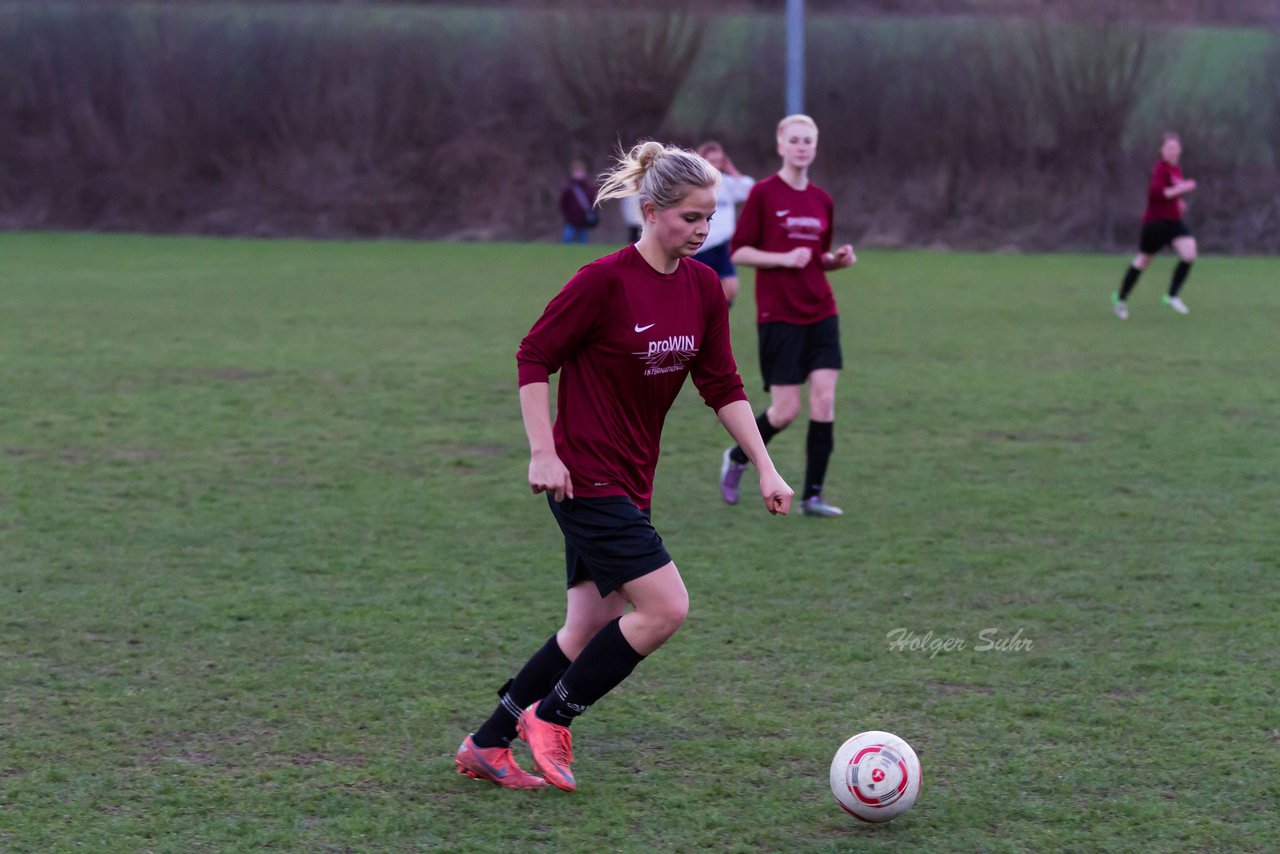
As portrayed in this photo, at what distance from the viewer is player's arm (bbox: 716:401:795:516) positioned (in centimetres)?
356

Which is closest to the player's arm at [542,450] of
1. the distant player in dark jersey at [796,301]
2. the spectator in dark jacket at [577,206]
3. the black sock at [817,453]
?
the distant player in dark jersey at [796,301]

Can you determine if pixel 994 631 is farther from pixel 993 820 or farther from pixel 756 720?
pixel 993 820

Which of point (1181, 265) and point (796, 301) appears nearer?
point (796, 301)

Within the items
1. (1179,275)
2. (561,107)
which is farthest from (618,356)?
(561,107)

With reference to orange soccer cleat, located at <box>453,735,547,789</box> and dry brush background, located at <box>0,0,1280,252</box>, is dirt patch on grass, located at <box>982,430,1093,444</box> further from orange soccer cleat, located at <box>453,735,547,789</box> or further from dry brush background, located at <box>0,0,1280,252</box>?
dry brush background, located at <box>0,0,1280,252</box>

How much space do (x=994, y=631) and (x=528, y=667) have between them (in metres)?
2.03

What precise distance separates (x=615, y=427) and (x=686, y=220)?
0.56 meters

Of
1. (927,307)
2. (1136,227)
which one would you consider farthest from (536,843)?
(1136,227)

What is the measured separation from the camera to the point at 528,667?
374 cm

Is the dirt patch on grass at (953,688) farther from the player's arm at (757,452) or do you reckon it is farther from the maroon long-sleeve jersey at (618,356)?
the maroon long-sleeve jersey at (618,356)

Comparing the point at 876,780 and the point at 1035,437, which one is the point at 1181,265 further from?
the point at 876,780

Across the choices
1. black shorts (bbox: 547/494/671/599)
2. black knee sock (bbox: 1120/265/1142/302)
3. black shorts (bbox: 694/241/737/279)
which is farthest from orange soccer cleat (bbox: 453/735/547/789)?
black knee sock (bbox: 1120/265/1142/302)

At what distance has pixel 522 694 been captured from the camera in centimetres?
372

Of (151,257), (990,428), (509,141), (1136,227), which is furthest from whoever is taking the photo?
(509,141)
